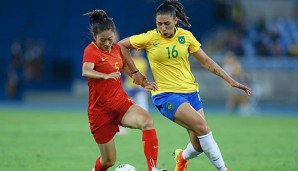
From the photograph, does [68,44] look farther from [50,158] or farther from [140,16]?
[50,158]

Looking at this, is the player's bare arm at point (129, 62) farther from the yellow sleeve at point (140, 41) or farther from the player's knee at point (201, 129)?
the player's knee at point (201, 129)

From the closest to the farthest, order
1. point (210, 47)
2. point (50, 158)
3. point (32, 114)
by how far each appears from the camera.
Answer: point (50, 158) → point (32, 114) → point (210, 47)

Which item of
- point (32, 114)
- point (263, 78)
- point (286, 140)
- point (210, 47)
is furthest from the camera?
point (210, 47)

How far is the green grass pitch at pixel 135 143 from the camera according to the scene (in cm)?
1168

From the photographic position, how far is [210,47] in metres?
33.9

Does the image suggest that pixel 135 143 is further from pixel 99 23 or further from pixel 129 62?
pixel 99 23

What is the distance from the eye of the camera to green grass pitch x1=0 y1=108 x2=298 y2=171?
11.7m

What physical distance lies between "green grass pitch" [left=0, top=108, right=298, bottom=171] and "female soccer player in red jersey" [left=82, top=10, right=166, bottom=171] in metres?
1.73

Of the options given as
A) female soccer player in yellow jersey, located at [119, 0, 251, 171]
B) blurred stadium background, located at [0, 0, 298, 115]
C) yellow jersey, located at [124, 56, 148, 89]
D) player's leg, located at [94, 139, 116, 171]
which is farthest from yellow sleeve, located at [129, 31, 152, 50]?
blurred stadium background, located at [0, 0, 298, 115]

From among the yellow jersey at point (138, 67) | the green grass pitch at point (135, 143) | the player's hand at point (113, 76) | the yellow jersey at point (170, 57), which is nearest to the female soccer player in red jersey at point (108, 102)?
the player's hand at point (113, 76)

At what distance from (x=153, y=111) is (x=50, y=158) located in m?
16.1

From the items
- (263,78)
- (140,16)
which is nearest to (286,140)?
(263,78)

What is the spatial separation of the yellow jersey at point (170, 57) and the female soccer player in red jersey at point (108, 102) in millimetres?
525

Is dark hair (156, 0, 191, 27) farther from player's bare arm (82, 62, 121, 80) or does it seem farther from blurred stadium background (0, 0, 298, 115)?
blurred stadium background (0, 0, 298, 115)
